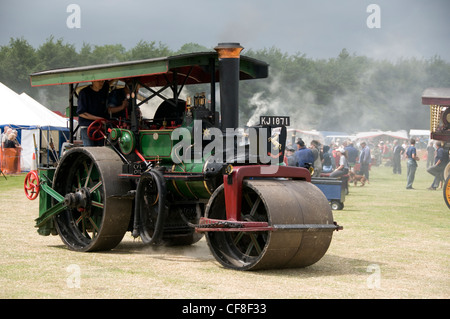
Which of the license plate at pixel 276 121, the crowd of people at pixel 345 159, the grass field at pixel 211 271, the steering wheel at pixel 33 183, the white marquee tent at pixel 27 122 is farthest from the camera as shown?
the white marquee tent at pixel 27 122

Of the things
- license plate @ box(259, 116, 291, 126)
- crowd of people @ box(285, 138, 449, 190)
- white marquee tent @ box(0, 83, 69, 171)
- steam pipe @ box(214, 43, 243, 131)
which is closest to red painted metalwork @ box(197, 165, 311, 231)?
license plate @ box(259, 116, 291, 126)

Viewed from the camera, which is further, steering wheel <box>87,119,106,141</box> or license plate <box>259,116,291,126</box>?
steering wheel <box>87,119,106,141</box>

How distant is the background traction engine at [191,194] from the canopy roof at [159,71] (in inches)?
1.4

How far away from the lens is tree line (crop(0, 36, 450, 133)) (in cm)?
5906

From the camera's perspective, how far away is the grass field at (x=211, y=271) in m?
5.64

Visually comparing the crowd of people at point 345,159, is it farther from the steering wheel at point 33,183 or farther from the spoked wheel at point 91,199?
the steering wheel at point 33,183

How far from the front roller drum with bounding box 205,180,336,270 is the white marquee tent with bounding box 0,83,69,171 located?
17.2 meters

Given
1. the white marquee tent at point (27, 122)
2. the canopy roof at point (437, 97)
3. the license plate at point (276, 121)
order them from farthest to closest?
the white marquee tent at point (27, 122) → the canopy roof at point (437, 97) → the license plate at point (276, 121)

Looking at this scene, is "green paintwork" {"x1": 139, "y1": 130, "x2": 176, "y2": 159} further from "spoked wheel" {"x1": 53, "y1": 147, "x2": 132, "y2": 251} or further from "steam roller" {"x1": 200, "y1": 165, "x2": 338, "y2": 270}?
"steam roller" {"x1": 200, "y1": 165, "x2": 338, "y2": 270}

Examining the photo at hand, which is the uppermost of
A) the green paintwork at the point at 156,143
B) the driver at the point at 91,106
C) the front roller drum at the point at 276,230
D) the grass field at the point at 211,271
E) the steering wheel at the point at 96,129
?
the driver at the point at 91,106

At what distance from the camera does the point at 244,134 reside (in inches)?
291

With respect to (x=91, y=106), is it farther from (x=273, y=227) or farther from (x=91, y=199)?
(x=273, y=227)

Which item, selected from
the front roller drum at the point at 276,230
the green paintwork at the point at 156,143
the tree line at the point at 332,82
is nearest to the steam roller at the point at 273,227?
the front roller drum at the point at 276,230

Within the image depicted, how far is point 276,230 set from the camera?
6.27 m
